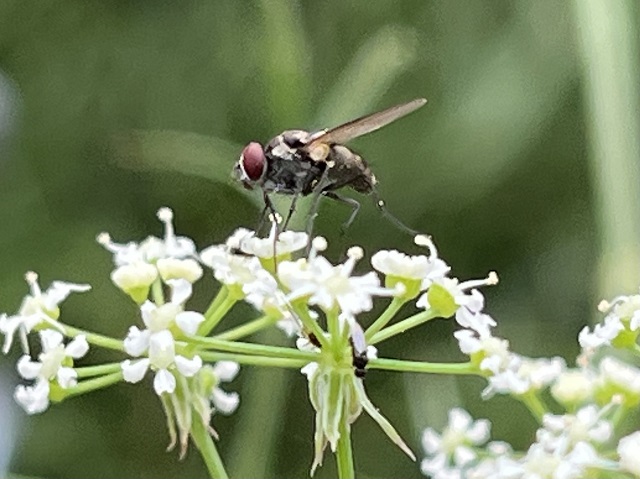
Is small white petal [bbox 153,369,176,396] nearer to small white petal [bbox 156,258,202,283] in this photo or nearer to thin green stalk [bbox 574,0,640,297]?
small white petal [bbox 156,258,202,283]

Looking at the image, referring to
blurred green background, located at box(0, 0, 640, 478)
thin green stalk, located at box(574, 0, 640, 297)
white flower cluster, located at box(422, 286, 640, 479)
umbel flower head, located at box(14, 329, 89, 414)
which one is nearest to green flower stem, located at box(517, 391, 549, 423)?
white flower cluster, located at box(422, 286, 640, 479)

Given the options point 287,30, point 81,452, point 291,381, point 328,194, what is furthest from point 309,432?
point 328,194

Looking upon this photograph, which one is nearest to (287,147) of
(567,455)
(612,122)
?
(567,455)

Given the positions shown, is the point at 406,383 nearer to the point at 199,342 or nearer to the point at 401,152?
the point at 401,152

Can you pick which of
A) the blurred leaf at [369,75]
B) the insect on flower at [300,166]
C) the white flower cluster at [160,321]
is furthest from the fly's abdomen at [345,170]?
the blurred leaf at [369,75]

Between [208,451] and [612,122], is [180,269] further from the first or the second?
[612,122]

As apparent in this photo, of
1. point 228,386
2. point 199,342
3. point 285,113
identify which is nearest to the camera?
point 199,342
